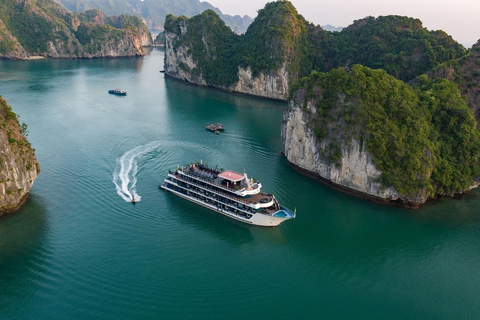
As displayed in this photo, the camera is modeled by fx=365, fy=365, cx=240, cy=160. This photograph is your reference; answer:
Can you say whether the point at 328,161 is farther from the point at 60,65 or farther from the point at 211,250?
the point at 60,65

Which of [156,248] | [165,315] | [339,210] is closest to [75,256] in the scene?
[156,248]

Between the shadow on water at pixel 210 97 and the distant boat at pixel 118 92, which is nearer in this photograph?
the shadow on water at pixel 210 97

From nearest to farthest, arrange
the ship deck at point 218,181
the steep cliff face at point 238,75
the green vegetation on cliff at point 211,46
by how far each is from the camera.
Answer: the ship deck at point 218,181, the steep cliff face at point 238,75, the green vegetation on cliff at point 211,46

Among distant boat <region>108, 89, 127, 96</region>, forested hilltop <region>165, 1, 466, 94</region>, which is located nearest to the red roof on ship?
forested hilltop <region>165, 1, 466, 94</region>

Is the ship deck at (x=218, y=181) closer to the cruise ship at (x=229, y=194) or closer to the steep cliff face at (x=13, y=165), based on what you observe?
the cruise ship at (x=229, y=194)

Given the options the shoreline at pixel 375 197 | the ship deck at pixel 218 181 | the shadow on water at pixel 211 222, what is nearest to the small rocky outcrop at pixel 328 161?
the shoreline at pixel 375 197

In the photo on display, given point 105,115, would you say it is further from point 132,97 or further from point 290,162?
point 290,162

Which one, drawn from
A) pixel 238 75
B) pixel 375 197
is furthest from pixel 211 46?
pixel 375 197
